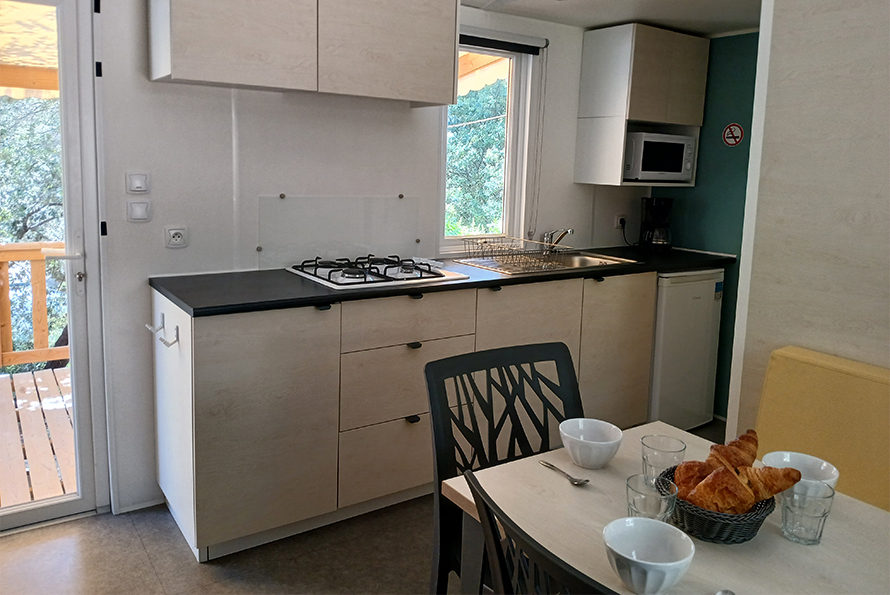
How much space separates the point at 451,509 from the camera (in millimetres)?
1696

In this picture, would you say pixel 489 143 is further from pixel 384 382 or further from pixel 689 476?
pixel 689 476

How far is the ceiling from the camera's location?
325cm

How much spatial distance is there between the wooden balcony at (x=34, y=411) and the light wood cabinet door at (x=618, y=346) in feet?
7.16

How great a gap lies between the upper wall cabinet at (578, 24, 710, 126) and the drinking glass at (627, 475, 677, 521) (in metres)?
2.67

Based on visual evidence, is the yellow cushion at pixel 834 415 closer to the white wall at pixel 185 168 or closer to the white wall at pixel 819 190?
the white wall at pixel 819 190

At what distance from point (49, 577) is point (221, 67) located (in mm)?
1762

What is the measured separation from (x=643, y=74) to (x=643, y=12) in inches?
12.3

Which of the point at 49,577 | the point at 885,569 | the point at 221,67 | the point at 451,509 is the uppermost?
the point at 221,67

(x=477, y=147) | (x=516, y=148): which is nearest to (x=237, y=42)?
(x=477, y=147)

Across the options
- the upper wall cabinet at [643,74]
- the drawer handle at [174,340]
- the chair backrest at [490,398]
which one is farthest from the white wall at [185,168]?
the chair backrest at [490,398]

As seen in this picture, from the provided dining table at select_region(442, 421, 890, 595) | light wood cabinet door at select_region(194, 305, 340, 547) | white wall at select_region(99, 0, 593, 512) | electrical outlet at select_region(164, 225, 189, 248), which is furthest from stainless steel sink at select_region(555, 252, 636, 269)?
dining table at select_region(442, 421, 890, 595)

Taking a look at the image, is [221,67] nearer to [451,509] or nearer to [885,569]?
[451,509]

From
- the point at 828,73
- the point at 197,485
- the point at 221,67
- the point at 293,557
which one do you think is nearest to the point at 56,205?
the point at 221,67

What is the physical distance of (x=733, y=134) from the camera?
388 centimetres
